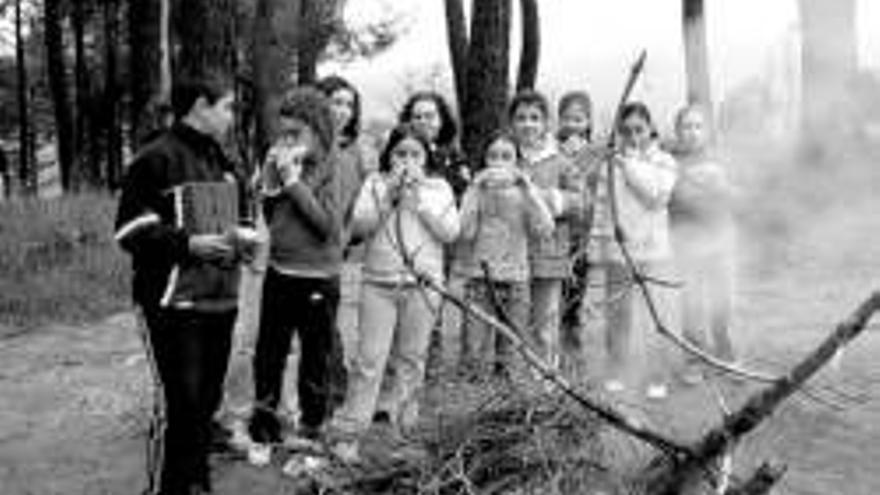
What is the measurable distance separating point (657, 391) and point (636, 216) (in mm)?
881

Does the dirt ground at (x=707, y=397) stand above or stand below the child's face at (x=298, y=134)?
below

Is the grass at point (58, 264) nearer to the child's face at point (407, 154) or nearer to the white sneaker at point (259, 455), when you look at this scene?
the white sneaker at point (259, 455)

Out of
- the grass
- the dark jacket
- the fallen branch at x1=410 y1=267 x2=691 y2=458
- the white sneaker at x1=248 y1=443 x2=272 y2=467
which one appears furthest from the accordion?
the grass

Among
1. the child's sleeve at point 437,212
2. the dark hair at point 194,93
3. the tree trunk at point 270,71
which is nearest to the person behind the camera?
the dark hair at point 194,93

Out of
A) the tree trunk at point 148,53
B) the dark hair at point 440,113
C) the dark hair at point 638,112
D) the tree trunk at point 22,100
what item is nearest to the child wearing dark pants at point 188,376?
the dark hair at point 440,113

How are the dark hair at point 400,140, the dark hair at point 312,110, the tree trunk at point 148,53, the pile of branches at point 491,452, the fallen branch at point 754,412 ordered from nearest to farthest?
the fallen branch at point 754,412 < the pile of branches at point 491,452 < the dark hair at point 312,110 < the dark hair at point 400,140 < the tree trunk at point 148,53

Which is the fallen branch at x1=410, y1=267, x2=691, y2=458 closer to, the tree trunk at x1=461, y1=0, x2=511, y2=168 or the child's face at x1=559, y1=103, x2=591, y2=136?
the child's face at x1=559, y1=103, x2=591, y2=136

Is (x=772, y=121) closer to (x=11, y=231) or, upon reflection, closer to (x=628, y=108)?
(x=628, y=108)

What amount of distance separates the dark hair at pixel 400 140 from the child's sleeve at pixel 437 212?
0.56 feet

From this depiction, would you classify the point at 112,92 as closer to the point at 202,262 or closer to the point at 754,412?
the point at 202,262

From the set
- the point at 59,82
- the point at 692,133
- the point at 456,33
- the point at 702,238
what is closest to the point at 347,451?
the point at 692,133

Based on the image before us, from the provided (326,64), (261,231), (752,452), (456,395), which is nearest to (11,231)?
(261,231)

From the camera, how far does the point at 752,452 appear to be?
6070 mm

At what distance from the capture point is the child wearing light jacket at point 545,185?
663 cm
